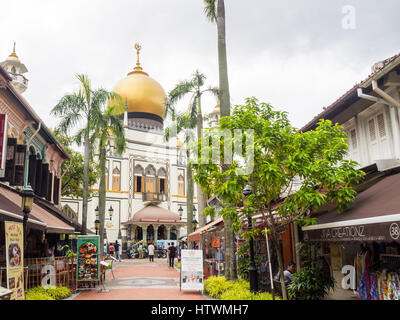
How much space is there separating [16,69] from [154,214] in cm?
1915

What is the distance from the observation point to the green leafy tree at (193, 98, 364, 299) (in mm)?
8617

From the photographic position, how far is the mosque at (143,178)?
134 feet

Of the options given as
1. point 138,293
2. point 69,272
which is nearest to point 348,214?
point 138,293

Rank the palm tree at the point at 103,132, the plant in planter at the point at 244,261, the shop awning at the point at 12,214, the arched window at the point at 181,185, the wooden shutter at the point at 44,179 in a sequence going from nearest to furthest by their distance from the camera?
1. the shop awning at the point at 12,214
2. the plant in planter at the point at 244,261
3. the wooden shutter at the point at 44,179
4. the palm tree at the point at 103,132
5. the arched window at the point at 181,185

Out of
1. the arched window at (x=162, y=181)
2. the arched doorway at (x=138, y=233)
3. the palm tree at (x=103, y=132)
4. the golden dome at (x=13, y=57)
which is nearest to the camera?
the palm tree at (x=103, y=132)

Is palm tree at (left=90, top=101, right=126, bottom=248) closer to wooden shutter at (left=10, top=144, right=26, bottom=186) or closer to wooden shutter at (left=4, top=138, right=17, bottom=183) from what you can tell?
wooden shutter at (left=10, top=144, right=26, bottom=186)

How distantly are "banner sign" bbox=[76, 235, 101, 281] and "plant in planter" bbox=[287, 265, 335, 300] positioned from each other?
748 centimetres

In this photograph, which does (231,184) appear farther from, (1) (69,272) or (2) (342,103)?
(1) (69,272)

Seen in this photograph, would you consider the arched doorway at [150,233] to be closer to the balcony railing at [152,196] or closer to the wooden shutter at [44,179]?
the balcony railing at [152,196]

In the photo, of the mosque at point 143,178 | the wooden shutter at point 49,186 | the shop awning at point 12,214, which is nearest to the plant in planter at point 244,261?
the shop awning at point 12,214

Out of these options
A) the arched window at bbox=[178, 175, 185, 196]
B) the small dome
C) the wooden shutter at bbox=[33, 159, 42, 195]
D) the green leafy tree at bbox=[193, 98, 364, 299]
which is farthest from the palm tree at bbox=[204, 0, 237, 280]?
the arched window at bbox=[178, 175, 185, 196]

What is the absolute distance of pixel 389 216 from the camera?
21.9ft

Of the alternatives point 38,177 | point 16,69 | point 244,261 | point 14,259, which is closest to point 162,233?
point 16,69

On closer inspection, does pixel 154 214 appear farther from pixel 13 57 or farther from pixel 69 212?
pixel 13 57
